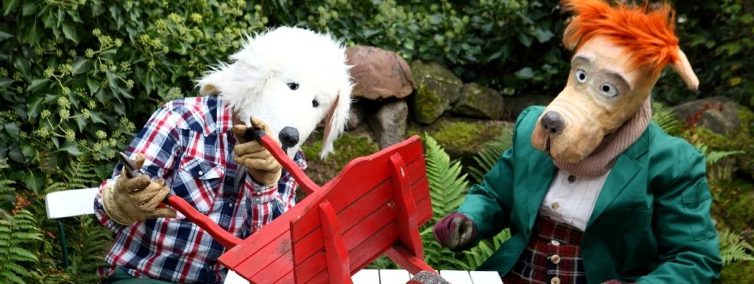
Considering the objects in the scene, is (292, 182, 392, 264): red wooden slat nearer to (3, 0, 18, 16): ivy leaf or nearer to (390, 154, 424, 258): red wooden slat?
(390, 154, 424, 258): red wooden slat

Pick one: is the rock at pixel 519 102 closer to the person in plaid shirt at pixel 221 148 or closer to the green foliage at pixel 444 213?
the green foliage at pixel 444 213

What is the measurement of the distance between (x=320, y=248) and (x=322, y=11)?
120 inches

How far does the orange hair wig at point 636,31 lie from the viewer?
2721mm

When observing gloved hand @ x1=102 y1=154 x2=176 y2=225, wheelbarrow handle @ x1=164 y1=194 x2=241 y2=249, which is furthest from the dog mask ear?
wheelbarrow handle @ x1=164 y1=194 x2=241 y2=249

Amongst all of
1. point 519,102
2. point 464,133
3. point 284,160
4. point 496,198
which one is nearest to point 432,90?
point 464,133

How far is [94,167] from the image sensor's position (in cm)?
380

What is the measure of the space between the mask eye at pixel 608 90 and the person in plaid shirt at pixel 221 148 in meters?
0.84

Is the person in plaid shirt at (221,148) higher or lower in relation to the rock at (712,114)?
higher

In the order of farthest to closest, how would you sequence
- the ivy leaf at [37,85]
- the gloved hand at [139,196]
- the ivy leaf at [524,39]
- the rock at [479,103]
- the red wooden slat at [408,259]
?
the ivy leaf at [524,39] < the rock at [479,103] < the ivy leaf at [37,85] < the gloved hand at [139,196] < the red wooden slat at [408,259]

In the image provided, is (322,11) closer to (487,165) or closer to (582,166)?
(487,165)

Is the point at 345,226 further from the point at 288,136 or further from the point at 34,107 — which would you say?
the point at 34,107

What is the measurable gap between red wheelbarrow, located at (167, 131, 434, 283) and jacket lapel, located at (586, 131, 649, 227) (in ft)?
2.39

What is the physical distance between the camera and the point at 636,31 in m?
2.74

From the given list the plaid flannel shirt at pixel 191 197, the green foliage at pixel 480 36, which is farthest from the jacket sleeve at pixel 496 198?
the green foliage at pixel 480 36
